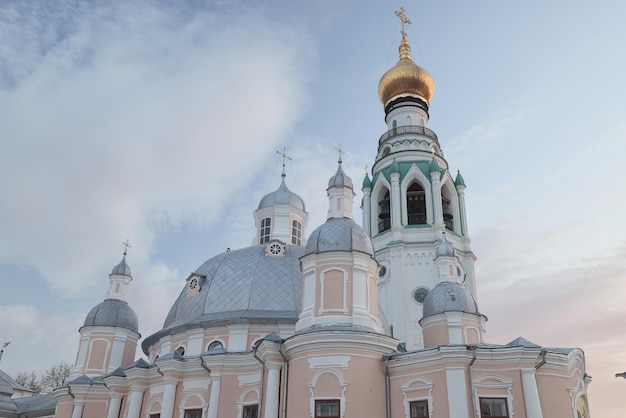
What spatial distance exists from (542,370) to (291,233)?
16.6 metres

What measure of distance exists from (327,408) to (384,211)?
17.1 metres

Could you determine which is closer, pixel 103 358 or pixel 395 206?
pixel 103 358

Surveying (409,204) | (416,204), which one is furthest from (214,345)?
(416,204)

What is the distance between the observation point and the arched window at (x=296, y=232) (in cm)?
3167

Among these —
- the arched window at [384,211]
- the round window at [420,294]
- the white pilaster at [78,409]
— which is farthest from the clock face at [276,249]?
the white pilaster at [78,409]

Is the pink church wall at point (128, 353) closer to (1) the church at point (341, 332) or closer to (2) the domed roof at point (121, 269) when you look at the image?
(1) the church at point (341, 332)

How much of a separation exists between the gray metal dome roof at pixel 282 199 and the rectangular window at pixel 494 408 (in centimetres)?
1714

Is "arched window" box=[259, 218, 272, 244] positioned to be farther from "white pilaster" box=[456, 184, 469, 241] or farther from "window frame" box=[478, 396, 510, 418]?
"window frame" box=[478, 396, 510, 418]

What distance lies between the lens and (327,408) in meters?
17.2

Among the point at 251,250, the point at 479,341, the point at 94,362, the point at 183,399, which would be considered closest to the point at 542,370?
the point at 479,341

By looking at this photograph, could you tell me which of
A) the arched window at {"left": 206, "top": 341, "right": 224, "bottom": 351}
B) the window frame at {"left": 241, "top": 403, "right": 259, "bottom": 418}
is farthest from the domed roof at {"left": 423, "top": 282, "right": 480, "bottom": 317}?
the arched window at {"left": 206, "top": 341, "right": 224, "bottom": 351}

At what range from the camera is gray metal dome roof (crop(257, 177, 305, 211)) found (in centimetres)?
3183

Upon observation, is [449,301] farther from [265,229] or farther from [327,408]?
[265,229]

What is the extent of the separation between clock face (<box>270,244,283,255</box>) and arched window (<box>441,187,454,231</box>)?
9950 mm
